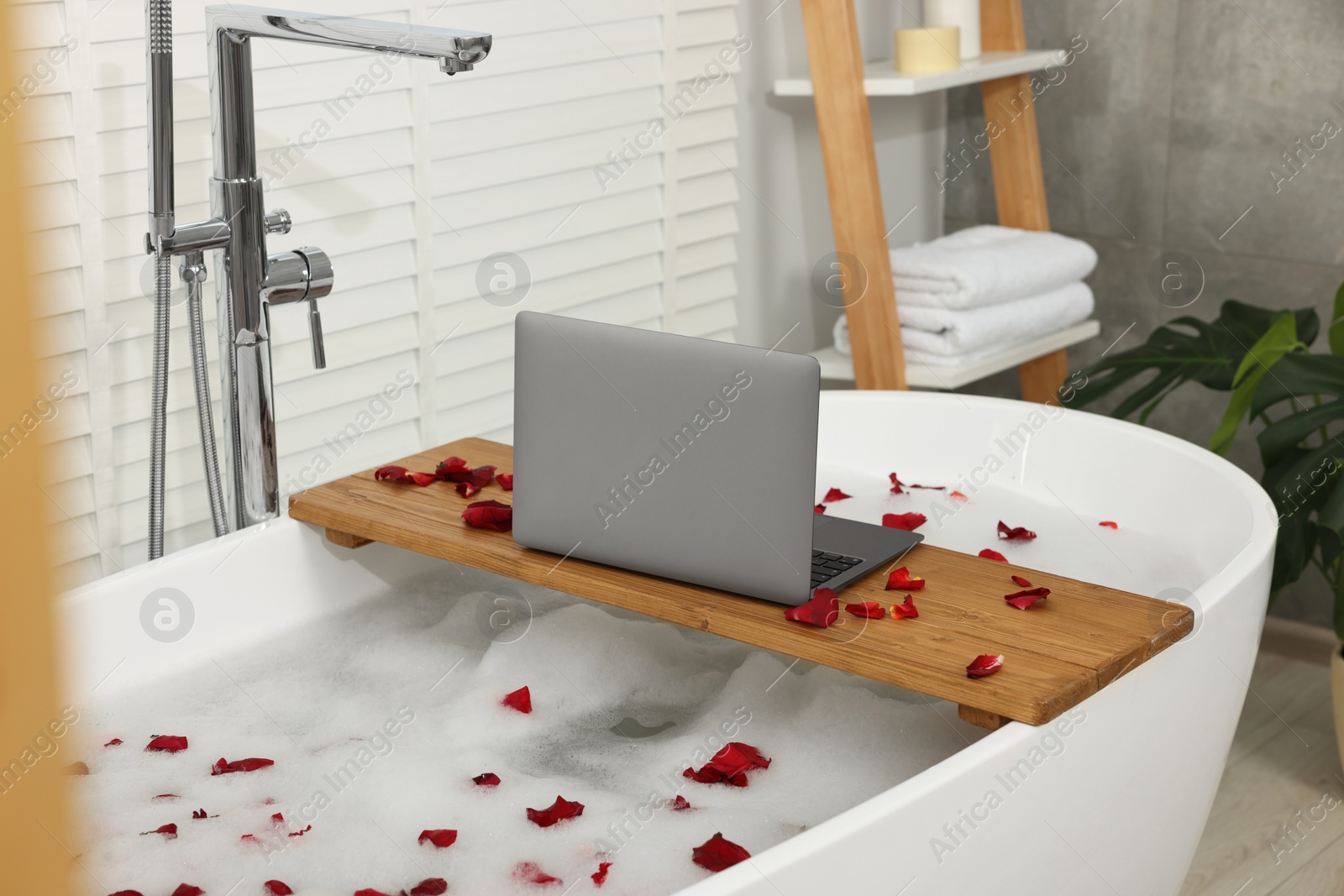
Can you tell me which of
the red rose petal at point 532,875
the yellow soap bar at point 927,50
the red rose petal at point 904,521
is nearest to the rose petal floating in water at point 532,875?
the red rose petal at point 532,875

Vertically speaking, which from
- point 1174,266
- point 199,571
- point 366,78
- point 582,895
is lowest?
point 582,895

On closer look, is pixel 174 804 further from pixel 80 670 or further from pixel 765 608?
pixel 765 608

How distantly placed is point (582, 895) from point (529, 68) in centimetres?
141

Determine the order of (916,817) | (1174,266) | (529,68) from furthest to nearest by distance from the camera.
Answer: (1174,266) < (529,68) < (916,817)

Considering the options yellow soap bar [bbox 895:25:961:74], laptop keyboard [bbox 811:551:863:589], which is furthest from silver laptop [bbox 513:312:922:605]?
yellow soap bar [bbox 895:25:961:74]

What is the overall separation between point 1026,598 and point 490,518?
1.74ft

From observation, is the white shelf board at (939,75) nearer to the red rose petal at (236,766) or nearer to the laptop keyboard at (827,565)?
the laptop keyboard at (827,565)

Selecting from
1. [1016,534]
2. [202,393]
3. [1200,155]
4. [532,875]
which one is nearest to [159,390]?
[202,393]

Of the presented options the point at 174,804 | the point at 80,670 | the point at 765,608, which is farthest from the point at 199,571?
the point at 765,608

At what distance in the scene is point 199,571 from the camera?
1344 millimetres

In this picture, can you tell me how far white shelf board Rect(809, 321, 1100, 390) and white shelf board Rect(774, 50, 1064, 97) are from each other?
0.46 metres

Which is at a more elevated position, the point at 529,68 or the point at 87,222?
the point at 529,68

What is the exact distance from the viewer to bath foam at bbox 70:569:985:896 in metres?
1.02

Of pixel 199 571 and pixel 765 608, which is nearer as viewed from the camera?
pixel 765 608
